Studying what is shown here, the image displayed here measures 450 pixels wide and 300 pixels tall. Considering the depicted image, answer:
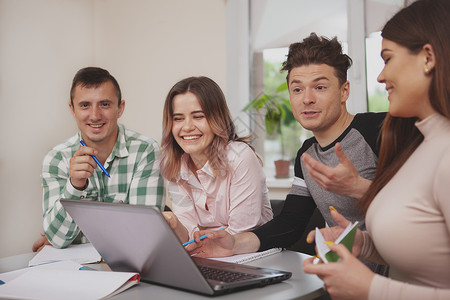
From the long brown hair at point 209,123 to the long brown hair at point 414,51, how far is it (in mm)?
744

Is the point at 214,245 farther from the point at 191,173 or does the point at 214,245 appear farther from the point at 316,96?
the point at 316,96

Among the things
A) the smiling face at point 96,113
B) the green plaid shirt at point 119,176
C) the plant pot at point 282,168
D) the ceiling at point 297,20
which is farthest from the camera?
the plant pot at point 282,168

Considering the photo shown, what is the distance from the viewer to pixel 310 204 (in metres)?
1.77

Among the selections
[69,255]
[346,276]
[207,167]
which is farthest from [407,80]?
[69,255]

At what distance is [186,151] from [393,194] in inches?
39.0

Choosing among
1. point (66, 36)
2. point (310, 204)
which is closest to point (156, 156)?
point (310, 204)

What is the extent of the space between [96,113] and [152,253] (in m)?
1.25

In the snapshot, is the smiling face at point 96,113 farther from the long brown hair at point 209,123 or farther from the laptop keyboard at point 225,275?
the laptop keyboard at point 225,275

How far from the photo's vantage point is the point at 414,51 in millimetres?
1070

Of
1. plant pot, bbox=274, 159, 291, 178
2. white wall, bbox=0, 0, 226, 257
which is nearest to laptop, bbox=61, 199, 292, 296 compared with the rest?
white wall, bbox=0, 0, 226, 257

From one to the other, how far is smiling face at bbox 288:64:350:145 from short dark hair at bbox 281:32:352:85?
0.02 meters

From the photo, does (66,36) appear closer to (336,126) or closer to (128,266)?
(336,126)

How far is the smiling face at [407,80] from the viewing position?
1058 millimetres

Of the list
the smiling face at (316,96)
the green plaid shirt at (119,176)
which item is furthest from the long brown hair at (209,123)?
the smiling face at (316,96)
